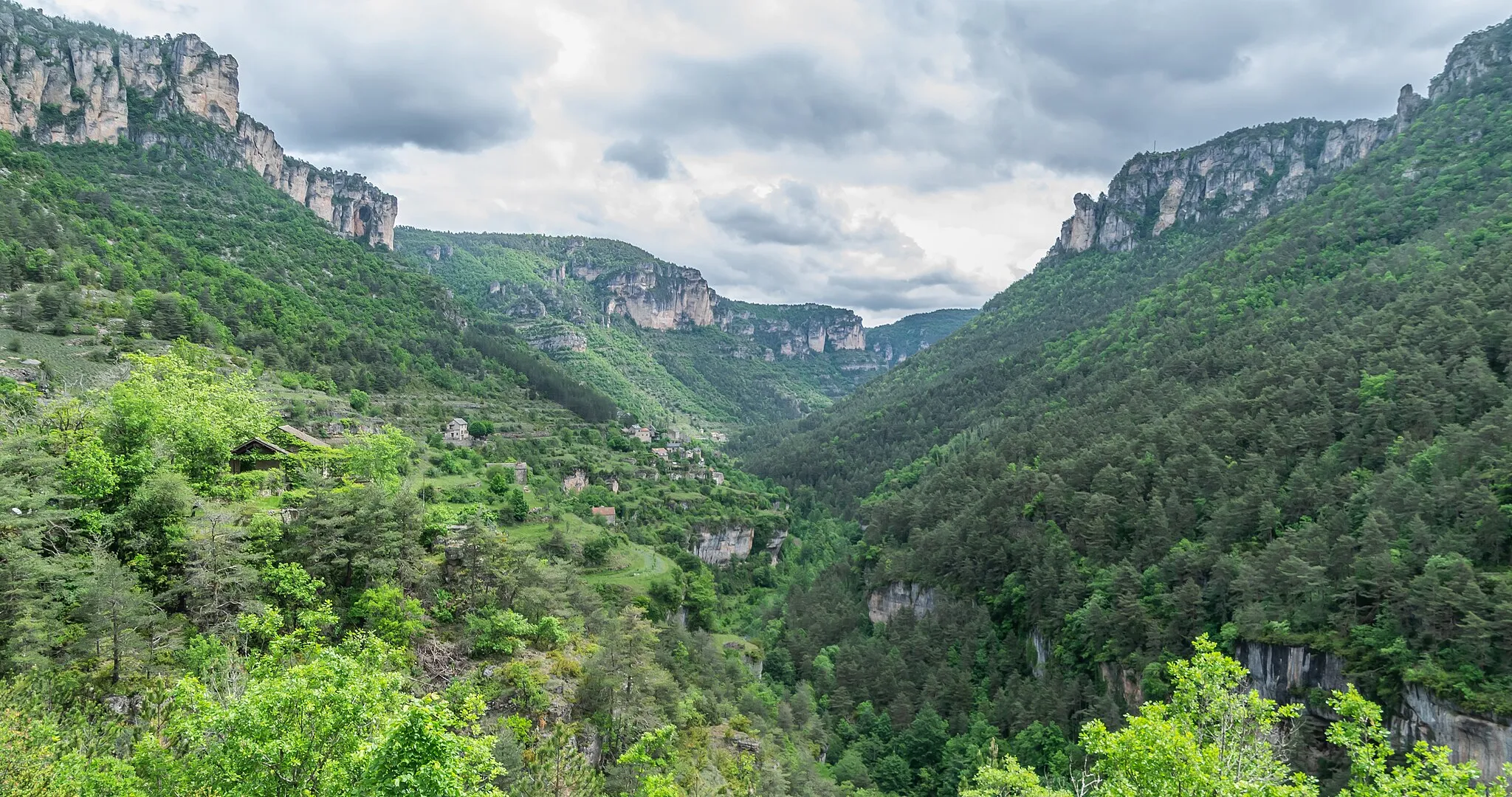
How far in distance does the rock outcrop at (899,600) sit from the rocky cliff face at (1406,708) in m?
26.2

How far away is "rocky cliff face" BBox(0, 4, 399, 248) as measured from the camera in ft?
298

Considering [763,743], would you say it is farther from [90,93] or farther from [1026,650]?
[90,93]

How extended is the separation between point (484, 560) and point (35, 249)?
5782 centimetres

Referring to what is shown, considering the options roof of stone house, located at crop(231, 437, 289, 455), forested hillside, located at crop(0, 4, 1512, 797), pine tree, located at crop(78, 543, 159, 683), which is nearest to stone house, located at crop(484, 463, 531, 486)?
forested hillside, located at crop(0, 4, 1512, 797)

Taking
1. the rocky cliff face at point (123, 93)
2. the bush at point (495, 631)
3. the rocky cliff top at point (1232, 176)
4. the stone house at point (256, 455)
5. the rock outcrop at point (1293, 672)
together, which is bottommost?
the rock outcrop at point (1293, 672)

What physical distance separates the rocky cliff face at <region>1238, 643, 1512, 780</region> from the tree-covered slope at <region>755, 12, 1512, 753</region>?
648 mm

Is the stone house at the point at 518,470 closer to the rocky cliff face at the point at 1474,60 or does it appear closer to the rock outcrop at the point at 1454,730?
the rock outcrop at the point at 1454,730

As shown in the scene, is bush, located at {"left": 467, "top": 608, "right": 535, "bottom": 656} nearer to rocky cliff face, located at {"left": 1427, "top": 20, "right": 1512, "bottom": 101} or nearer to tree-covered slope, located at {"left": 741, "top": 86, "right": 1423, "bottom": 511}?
tree-covered slope, located at {"left": 741, "top": 86, "right": 1423, "bottom": 511}

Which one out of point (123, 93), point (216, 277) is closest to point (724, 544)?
point (216, 277)

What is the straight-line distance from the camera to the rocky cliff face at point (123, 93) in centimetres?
9094

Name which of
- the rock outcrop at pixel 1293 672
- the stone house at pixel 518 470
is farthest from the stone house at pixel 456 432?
the rock outcrop at pixel 1293 672

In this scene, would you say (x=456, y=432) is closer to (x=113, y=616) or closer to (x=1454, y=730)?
(x=113, y=616)

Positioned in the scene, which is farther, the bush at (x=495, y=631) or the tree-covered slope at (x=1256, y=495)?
the tree-covered slope at (x=1256, y=495)

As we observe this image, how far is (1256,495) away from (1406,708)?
16.7 metres
